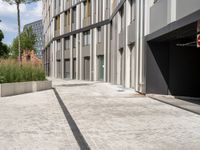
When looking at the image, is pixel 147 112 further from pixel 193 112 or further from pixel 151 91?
pixel 151 91

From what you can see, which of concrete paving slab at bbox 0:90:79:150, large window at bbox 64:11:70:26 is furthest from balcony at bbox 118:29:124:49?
large window at bbox 64:11:70:26

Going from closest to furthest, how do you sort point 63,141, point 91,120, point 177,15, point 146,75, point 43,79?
point 63,141, point 91,120, point 177,15, point 146,75, point 43,79

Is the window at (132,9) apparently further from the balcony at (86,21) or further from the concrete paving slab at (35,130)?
the balcony at (86,21)

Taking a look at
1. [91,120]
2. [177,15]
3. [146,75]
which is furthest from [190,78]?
[91,120]

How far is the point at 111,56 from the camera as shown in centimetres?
2995

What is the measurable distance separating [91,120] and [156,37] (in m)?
7.31

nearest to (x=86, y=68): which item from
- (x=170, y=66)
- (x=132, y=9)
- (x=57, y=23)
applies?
(x=57, y=23)

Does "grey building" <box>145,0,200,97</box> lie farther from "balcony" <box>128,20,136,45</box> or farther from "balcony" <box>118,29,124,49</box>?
"balcony" <box>118,29,124,49</box>

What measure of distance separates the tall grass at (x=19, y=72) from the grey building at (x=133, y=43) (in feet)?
20.5

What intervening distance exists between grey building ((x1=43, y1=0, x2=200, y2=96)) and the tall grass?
20.5 ft

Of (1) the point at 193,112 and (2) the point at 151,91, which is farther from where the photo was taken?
(2) the point at 151,91

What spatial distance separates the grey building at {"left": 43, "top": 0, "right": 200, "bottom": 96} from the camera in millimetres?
14030

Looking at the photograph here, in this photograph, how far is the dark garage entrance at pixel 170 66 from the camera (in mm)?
16344

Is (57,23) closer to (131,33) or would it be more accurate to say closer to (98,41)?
(98,41)
